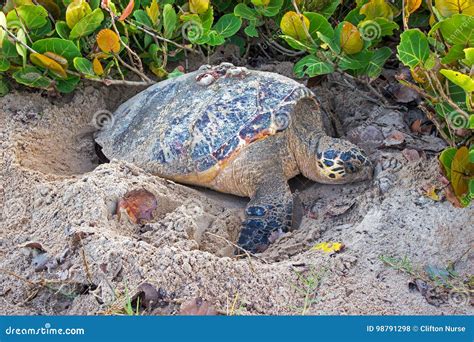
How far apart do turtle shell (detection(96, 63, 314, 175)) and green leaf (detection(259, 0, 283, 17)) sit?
342 millimetres

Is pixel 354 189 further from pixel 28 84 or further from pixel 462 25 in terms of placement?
pixel 28 84

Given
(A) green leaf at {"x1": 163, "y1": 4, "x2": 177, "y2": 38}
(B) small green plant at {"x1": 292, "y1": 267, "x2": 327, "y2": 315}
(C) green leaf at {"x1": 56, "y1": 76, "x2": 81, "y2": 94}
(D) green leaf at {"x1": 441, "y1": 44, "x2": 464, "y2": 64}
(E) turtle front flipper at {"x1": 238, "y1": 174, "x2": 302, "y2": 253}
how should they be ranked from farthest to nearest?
(C) green leaf at {"x1": 56, "y1": 76, "x2": 81, "y2": 94} < (A) green leaf at {"x1": 163, "y1": 4, "x2": 177, "y2": 38} < (E) turtle front flipper at {"x1": 238, "y1": 174, "x2": 302, "y2": 253} < (D) green leaf at {"x1": 441, "y1": 44, "x2": 464, "y2": 64} < (B) small green plant at {"x1": 292, "y1": 267, "x2": 327, "y2": 315}

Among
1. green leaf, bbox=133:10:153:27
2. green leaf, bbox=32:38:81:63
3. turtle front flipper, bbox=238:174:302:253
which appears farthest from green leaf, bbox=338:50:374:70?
green leaf, bbox=32:38:81:63

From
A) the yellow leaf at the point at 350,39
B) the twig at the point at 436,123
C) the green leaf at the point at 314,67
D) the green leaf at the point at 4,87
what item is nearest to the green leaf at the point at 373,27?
the yellow leaf at the point at 350,39

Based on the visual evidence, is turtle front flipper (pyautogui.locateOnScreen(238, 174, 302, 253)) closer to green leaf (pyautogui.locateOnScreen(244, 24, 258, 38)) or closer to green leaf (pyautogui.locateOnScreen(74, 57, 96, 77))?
green leaf (pyautogui.locateOnScreen(244, 24, 258, 38))

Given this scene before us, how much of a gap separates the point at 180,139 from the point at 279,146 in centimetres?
49

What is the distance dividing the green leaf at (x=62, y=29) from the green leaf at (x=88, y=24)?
57 mm

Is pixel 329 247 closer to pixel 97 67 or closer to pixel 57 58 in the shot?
pixel 97 67

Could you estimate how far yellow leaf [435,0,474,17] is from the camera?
2520 millimetres

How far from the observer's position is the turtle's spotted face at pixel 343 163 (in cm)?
312

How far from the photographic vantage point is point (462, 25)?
7.84 feet

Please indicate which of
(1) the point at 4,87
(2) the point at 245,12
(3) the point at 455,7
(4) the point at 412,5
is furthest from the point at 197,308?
(1) the point at 4,87

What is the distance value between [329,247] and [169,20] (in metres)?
1.52

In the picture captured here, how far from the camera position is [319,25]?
10.4ft
